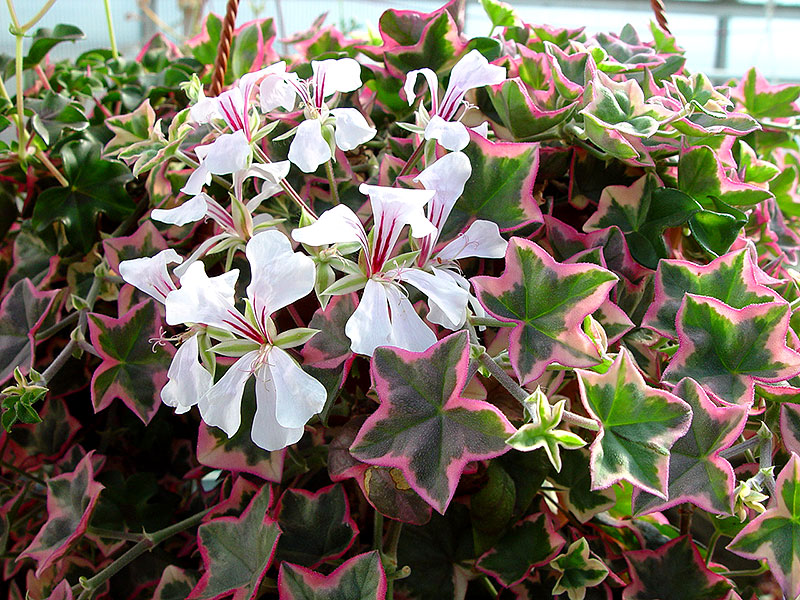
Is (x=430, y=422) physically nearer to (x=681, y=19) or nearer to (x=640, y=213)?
(x=640, y=213)

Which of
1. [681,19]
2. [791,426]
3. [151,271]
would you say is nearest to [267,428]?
[151,271]

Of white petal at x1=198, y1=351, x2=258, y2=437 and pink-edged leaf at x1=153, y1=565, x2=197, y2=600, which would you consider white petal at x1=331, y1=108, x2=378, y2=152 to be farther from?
pink-edged leaf at x1=153, y1=565, x2=197, y2=600

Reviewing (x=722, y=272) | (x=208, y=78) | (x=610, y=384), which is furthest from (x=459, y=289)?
(x=208, y=78)

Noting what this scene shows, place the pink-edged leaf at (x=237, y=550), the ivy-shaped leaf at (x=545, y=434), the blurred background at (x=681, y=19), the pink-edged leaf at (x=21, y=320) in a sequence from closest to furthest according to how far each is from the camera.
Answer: the ivy-shaped leaf at (x=545, y=434), the pink-edged leaf at (x=237, y=550), the pink-edged leaf at (x=21, y=320), the blurred background at (x=681, y=19)

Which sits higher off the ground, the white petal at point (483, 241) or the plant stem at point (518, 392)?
the white petal at point (483, 241)

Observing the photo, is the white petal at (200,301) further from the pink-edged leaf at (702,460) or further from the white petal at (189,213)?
the pink-edged leaf at (702,460)

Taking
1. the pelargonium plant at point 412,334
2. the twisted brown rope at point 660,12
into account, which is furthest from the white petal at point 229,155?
the twisted brown rope at point 660,12

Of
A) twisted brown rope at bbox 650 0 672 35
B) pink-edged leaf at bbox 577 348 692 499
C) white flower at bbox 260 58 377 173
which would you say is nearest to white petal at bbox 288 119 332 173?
white flower at bbox 260 58 377 173

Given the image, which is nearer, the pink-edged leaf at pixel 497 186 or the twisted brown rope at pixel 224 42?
the pink-edged leaf at pixel 497 186
